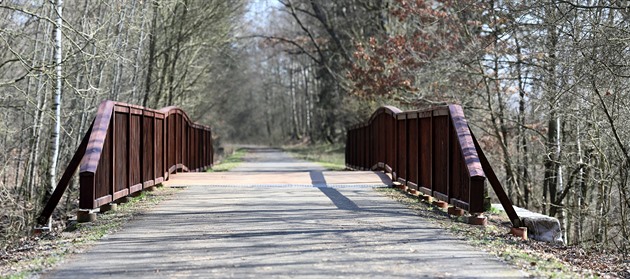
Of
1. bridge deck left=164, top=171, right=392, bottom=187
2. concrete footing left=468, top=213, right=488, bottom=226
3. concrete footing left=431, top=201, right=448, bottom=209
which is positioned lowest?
concrete footing left=468, top=213, right=488, bottom=226

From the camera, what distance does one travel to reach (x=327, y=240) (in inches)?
294

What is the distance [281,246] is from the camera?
7.12 meters

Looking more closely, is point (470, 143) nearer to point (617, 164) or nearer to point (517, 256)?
point (517, 256)

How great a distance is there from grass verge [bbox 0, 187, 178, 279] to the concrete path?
162mm

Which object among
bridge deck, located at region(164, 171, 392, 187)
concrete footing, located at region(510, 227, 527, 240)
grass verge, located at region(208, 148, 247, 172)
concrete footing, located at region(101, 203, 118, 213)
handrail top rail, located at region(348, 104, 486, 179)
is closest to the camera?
concrete footing, located at region(510, 227, 527, 240)

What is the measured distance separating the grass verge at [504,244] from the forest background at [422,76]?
9.03 feet

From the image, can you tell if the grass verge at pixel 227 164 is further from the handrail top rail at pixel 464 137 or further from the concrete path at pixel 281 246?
the handrail top rail at pixel 464 137

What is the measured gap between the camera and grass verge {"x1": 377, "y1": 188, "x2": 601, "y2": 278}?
628 centimetres

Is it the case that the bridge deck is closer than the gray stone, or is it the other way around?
the gray stone

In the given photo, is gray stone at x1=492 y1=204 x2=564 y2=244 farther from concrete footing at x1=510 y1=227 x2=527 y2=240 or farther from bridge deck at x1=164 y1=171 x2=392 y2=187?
bridge deck at x1=164 y1=171 x2=392 y2=187

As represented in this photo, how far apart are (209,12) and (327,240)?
18.5 m

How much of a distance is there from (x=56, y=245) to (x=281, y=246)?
2172 mm

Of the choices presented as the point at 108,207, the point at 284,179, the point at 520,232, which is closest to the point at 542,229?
the point at 520,232

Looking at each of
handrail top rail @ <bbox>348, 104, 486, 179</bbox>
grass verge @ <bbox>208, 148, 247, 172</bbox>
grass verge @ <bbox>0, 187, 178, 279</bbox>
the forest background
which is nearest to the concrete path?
grass verge @ <bbox>0, 187, 178, 279</bbox>
